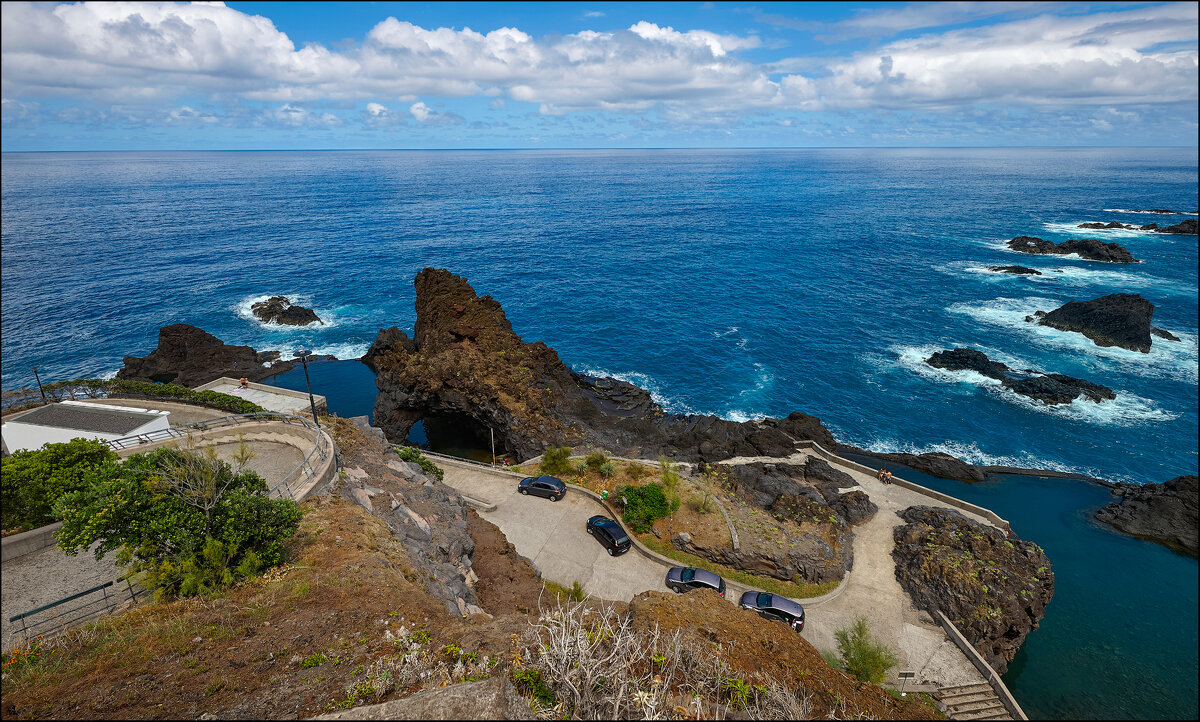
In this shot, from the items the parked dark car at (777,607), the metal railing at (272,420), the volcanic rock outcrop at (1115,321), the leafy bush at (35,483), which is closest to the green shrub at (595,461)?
the parked dark car at (777,607)

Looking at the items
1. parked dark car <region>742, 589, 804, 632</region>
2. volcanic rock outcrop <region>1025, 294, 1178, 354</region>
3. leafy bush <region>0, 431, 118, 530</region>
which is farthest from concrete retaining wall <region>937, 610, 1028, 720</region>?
volcanic rock outcrop <region>1025, 294, 1178, 354</region>

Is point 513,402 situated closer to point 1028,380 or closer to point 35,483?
point 35,483

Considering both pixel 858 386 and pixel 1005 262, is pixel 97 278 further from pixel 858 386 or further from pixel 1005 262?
pixel 1005 262

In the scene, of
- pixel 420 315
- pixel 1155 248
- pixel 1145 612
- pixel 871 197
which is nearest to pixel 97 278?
pixel 420 315

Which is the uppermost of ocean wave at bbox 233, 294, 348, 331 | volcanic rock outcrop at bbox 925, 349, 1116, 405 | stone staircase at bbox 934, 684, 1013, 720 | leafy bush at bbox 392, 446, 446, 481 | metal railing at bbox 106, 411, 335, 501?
metal railing at bbox 106, 411, 335, 501

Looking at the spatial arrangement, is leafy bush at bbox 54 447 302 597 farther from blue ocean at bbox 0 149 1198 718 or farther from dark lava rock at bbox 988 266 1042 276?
dark lava rock at bbox 988 266 1042 276

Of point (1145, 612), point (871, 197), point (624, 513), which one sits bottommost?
point (1145, 612)
